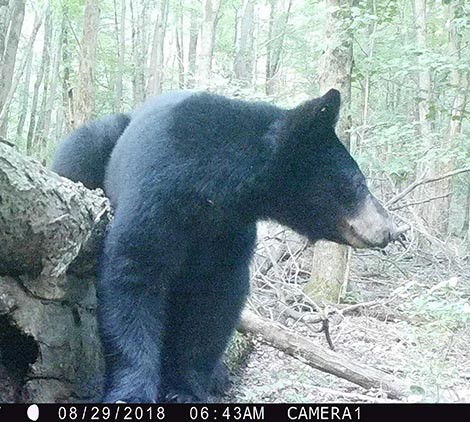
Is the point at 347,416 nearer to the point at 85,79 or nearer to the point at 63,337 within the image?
the point at 63,337

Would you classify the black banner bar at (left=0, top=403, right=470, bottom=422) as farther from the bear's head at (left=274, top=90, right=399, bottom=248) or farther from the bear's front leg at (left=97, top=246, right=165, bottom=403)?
the bear's head at (left=274, top=90, right=399, bottom=248)

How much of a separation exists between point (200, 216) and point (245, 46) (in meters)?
16.0

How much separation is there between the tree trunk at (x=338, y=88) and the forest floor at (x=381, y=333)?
0.30 metres

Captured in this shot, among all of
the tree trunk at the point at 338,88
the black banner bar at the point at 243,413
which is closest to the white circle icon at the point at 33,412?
the black banner bar at the point at 243,413

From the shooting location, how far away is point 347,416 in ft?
9.29

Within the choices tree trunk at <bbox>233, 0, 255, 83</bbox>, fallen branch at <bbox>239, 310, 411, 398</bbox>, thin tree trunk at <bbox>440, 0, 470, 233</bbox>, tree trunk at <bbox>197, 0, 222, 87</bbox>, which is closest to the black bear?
fallen branch at <bbox>239, 310, 411, 398</bbox>

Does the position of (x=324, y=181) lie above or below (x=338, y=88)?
above

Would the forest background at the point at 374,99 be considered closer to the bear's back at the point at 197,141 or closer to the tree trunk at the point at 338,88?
the tree trunk at the point at 338,88

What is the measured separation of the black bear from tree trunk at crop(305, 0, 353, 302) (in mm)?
3206

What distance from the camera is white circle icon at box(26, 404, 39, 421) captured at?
279cm

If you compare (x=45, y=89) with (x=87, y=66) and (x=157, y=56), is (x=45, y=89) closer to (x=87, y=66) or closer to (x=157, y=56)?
(x=157, y=56)

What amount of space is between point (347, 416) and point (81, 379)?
1.38 metres

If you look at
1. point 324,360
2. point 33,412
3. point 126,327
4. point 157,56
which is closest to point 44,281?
point 126,327

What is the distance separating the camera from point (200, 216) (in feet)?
11.2
